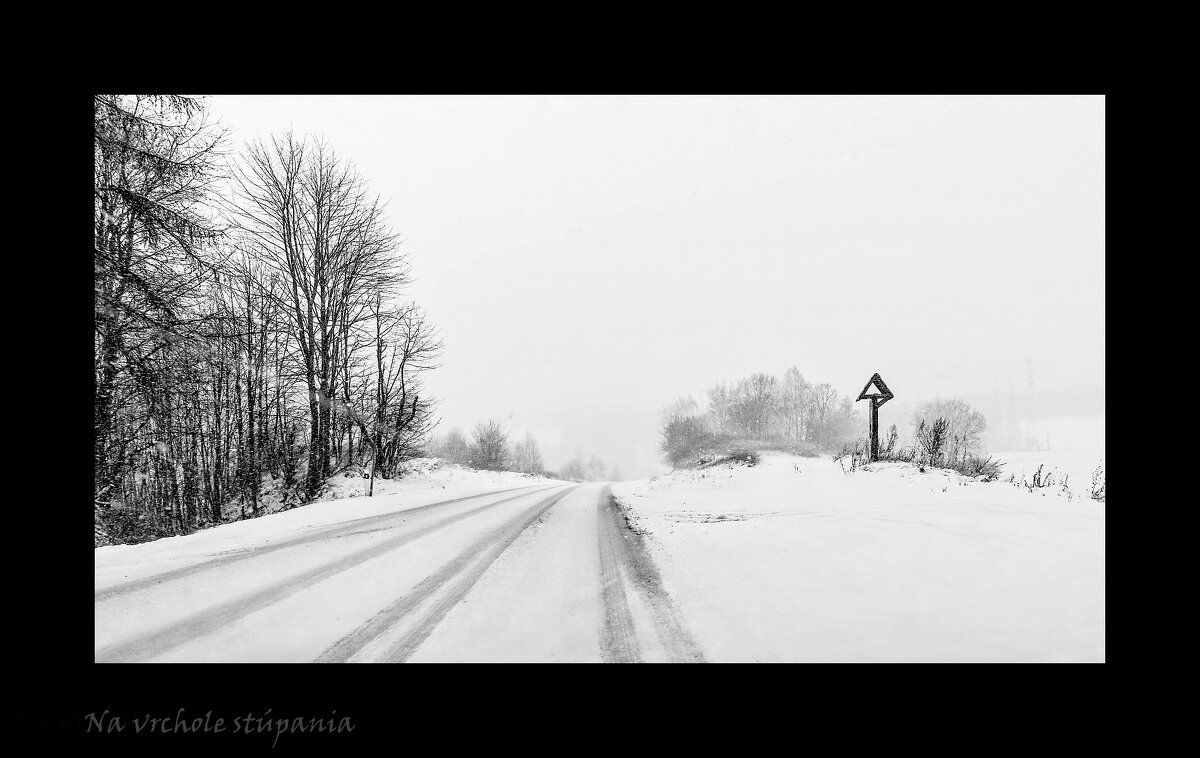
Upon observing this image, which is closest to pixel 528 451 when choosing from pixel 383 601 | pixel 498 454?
pixel 498 454

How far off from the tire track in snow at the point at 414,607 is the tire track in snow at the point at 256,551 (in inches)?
88.7

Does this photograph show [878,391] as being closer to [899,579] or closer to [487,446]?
[899,579]

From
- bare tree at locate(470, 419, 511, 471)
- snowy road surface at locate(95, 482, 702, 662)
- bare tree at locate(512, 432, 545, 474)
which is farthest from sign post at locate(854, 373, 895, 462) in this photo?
bare tree at locate(512, 432, 545, 474)

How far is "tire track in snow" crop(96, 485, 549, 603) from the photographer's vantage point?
3156 millimetres

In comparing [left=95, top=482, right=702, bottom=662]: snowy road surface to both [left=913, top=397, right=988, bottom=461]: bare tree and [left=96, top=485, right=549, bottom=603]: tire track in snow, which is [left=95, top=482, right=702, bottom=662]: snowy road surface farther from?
[left=913, top=397, right=988, bottom=461]: bare tree

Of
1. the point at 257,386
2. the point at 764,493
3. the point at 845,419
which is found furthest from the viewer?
the point at 845,419

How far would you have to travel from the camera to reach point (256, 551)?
4.56 m

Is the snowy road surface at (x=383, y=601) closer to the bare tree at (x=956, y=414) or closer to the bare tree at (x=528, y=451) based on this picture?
the bare tree at (x=956, y=414)

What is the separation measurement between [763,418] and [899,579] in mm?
38863

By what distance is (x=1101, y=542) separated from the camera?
11.6 ft

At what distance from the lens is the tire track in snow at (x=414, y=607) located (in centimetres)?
210
